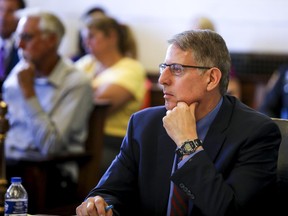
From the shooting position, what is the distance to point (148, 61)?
7848mm

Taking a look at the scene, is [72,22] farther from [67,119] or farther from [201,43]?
[201,43]

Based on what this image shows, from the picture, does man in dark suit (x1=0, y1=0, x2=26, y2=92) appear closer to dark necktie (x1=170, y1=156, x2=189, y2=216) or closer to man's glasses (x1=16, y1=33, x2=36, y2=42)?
man's glasses (x1=16, y1=33, x2=36, y2=42)

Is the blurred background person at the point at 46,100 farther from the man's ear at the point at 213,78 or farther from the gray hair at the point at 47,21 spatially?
the man's ear at the point at 213,78

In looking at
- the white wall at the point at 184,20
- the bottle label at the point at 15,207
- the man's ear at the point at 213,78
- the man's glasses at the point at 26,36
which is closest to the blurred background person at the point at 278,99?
the white wall at the point at 184,20

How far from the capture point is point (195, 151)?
2.12m

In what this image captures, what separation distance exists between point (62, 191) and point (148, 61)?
4074mm

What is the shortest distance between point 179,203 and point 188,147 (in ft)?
0.66

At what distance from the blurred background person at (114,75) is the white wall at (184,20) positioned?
1.95 meters

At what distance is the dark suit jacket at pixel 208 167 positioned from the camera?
208cm

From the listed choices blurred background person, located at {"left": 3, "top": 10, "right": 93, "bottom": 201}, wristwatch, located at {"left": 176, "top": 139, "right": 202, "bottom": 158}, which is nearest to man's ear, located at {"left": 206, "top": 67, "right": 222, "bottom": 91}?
wristwatch, located at {"left": 176, "top": 139, "right": 202, "bottom": 158}

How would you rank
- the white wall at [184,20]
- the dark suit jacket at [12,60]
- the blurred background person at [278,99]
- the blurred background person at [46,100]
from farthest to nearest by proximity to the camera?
the white wall at [184,20] → the blurred background person at [278,99] → the dark suit jacket at [12,60] → the blurred background person at [46,100]

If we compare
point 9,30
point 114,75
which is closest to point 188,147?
point 114,75

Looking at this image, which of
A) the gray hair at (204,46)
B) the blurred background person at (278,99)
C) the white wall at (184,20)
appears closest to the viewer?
the gray hair at (204,46)

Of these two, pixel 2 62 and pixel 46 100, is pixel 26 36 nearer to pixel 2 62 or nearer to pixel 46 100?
pixel 46 100
